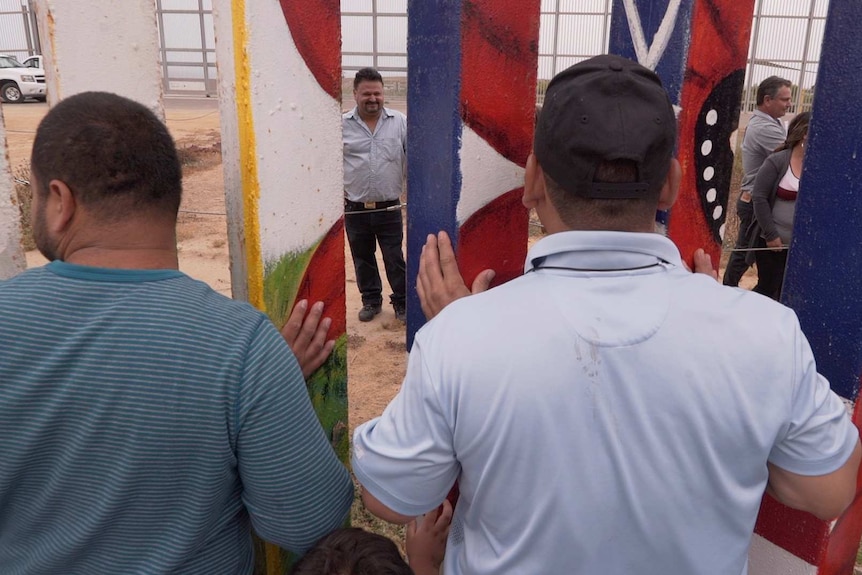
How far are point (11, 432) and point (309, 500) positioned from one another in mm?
534

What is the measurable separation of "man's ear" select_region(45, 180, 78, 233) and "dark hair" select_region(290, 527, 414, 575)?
2.50 feet

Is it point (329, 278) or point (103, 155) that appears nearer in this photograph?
point (103, 155)

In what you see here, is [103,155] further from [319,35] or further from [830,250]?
[830,250]

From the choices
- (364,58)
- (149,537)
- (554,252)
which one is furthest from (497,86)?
(364,58)

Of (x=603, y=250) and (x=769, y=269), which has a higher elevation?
(x=603, y=250)

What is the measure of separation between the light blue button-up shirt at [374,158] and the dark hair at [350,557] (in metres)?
5.02

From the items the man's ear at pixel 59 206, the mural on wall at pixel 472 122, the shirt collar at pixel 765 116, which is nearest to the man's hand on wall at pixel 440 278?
the mural on wall at pixel 472 122

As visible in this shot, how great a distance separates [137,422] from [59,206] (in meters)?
0.41

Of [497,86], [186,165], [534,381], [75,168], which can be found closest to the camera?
[534,381]

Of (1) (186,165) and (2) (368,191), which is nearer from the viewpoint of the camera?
(2) (368,191)

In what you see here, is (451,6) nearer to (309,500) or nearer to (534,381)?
(534,381)

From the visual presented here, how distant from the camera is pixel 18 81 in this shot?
21719 mm

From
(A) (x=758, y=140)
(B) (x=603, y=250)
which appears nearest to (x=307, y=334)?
(B) (x=603, y=250)

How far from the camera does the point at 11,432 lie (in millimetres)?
1263
